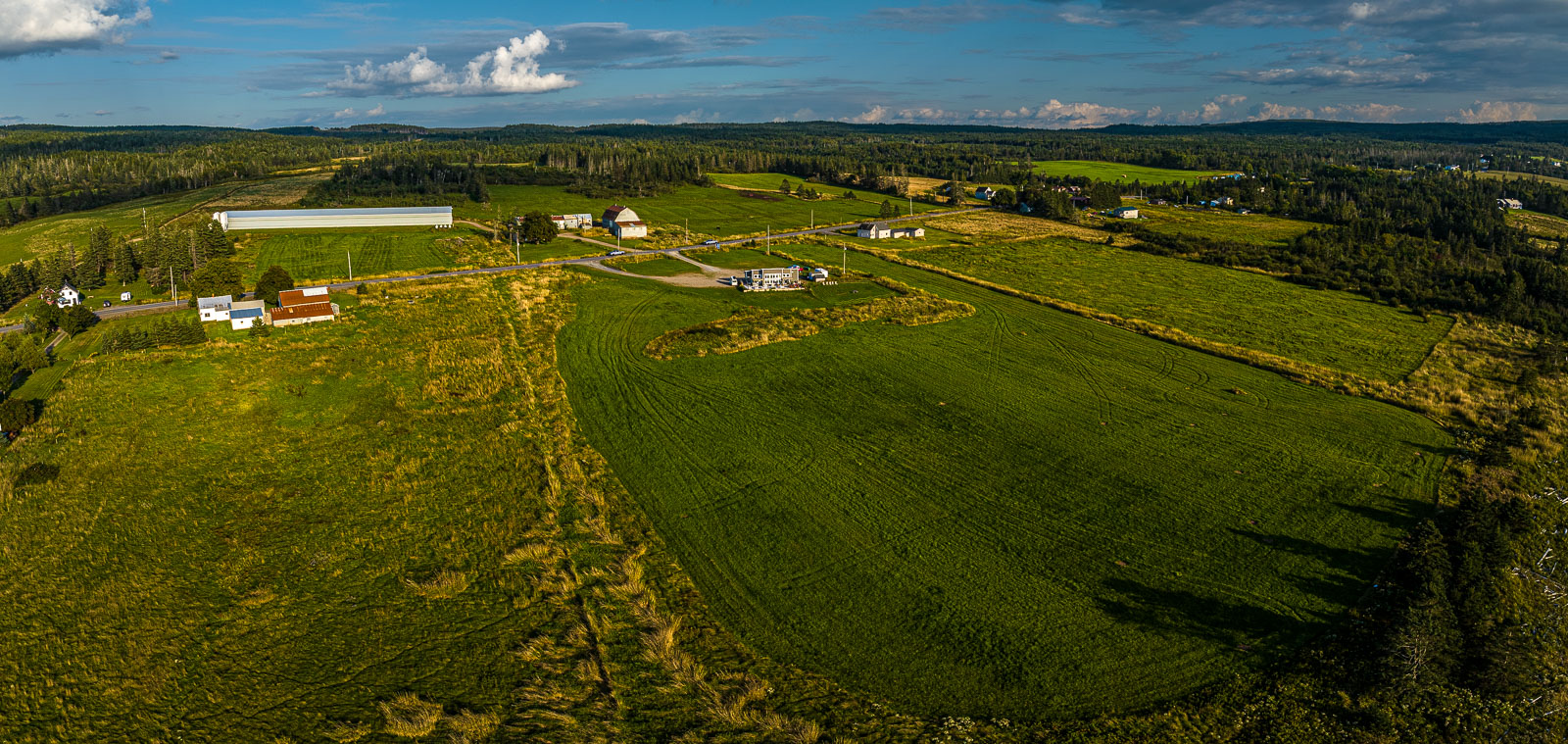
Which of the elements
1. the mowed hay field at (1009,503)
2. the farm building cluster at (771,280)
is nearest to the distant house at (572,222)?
the farm building cluster at (771,280)

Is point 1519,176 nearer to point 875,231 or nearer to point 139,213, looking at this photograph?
point 875,231

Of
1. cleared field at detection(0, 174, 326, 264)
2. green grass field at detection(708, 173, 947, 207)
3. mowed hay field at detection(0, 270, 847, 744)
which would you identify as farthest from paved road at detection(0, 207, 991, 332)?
cleared field at detection(0, 174, 326, 264)

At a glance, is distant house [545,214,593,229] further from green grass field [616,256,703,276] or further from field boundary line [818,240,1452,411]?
field boundary line [818,240,1452,411]

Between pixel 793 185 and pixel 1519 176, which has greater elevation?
pixel 1519 176

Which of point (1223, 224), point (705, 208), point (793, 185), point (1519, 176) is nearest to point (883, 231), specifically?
point (705, 208)

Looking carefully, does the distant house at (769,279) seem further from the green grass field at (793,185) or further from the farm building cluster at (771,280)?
the green grass field at (793,185)

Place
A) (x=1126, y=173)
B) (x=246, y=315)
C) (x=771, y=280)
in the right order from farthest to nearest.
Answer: (x=1126, y=173)
(x=771, y=280)
(x=246, y=315)
